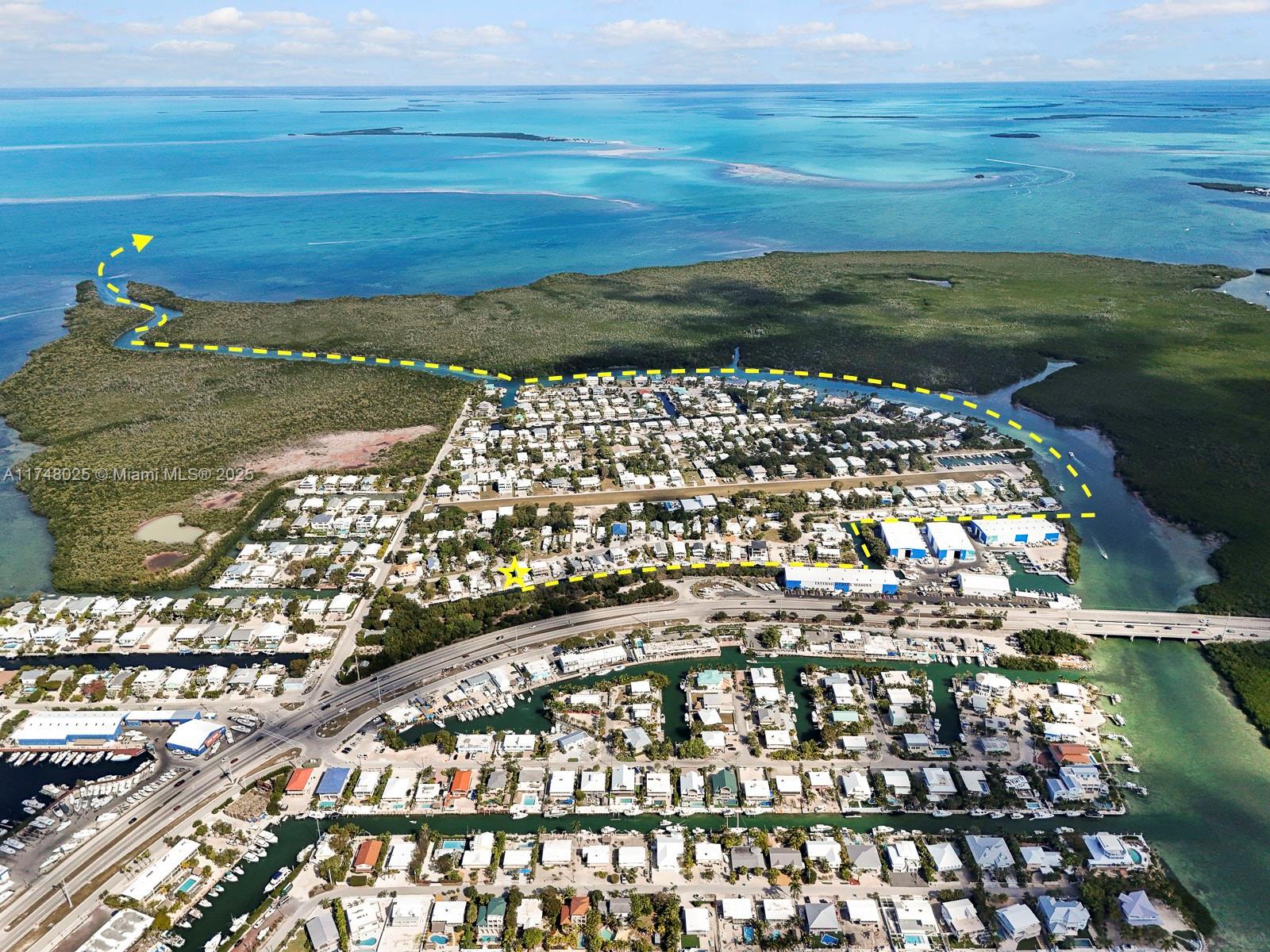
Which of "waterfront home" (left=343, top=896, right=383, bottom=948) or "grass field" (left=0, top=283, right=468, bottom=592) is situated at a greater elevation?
"waterfront home" (left=343, top=896, right=383, bottom=948)

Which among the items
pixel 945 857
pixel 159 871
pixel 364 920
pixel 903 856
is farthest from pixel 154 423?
pixel 945 857

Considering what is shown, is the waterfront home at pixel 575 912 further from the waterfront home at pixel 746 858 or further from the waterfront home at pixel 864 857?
the waterfront home at pixel 864 857

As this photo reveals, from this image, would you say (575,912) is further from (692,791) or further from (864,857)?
(864,857)

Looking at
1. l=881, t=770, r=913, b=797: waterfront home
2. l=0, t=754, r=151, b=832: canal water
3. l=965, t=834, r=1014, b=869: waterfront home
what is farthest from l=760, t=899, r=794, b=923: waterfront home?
l=0, t=754, r=151, b=832: canal water

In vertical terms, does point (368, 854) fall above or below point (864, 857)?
below

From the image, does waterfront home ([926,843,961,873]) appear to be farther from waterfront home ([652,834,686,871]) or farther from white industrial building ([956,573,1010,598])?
white industrial building ([956,573,1010,598])

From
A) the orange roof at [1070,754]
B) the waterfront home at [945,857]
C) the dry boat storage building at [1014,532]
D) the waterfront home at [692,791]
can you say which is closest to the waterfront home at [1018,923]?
the waterfront home at [945,857]
